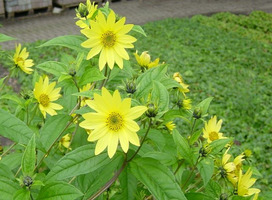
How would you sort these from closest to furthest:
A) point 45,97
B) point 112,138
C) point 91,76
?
point 112,138 < point 91,76 < point 45,97

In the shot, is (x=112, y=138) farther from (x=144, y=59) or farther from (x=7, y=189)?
(x=144, y=59)

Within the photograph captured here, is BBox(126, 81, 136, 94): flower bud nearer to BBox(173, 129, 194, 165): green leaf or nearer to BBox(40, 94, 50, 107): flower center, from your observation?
BBox(173, 129, 194, 165): green leaf

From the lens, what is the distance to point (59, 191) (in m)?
0.86

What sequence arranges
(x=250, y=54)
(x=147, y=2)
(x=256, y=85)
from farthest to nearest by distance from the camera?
(x=147, y=2), (x=250, y=54), (x=256, y=85)

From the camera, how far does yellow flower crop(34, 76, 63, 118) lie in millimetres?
1249

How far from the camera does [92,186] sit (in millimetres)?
1001

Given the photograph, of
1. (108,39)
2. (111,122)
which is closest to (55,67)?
(108,39)

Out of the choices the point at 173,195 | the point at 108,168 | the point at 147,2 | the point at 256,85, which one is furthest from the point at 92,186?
the point at 147,2

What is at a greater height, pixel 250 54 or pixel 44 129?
pixel 44 129

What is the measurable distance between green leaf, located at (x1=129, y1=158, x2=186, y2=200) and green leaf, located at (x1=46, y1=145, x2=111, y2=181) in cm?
9

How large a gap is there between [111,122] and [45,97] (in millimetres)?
Answer: 413

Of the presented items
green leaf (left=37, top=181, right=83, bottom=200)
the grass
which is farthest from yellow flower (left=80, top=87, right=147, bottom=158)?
the grass

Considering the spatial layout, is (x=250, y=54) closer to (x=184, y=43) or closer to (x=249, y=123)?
(x=184, y=43)

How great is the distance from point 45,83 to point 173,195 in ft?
2.08
